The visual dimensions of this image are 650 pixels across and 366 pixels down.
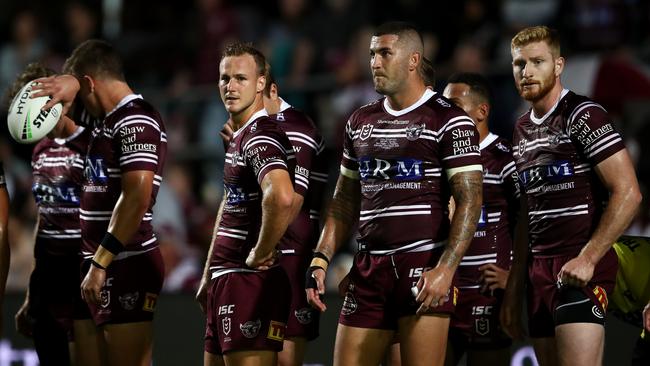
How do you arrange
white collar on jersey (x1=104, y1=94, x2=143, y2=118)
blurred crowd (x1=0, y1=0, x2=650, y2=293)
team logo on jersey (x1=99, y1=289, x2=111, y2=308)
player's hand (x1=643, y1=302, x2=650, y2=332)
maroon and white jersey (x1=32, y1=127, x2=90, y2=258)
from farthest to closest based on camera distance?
blurred crowd (x1=0, y1=0, x2=650, y2=293), maroon and white jersey (x1=32, y1=127, x2=90, y2=258), white collar on jersey (x1=104, y1=94, x2=143, y2=118), team logo on jersey (x1=99, y1=289, x2=111, y2=308), player's hand (x1=643, y1=302, x2=650, y2=332)

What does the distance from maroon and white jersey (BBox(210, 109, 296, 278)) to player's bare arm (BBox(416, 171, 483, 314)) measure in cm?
99

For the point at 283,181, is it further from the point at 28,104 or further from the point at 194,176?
the point at 194,176

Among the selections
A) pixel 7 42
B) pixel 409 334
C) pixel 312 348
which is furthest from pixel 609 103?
pixel 7 42

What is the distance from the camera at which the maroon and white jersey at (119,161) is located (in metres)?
6.72

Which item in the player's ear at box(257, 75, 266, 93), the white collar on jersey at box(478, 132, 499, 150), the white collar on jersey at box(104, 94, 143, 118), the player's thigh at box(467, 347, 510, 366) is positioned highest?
the player's ear at box(257, 75, 266, 93)

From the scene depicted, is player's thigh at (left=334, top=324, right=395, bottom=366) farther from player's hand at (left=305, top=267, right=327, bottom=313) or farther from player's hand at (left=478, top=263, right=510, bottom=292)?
player's hand at (left=478, top=263, right=510, bottom=292)

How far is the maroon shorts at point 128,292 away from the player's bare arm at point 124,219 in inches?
6.2

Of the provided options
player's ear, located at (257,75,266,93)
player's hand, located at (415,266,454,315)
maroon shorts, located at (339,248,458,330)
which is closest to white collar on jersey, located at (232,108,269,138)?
player's ear, located at (257,75,266,93)

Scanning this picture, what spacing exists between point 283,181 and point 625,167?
186 centimetres

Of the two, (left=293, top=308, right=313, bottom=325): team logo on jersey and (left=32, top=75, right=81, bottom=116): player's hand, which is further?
(left=293, top=308, right=313, bottom=325): team logo on jersey

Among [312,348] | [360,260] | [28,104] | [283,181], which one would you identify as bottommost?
[312,348]

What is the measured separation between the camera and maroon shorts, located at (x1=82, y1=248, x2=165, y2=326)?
6789mm

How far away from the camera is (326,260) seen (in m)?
6.50

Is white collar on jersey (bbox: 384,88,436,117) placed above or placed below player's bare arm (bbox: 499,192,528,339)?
above
